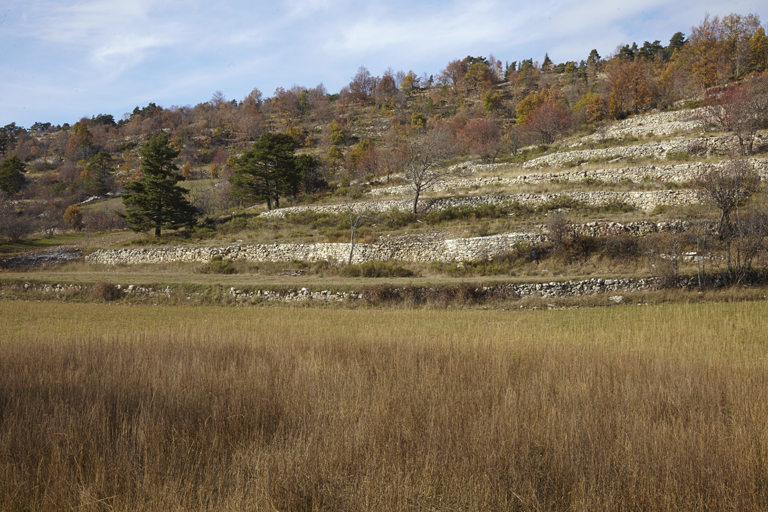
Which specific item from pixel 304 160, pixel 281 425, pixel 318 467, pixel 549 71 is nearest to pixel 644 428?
pixel 318 467

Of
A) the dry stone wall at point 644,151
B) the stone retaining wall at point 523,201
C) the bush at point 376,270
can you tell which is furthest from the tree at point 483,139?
the bush at point 376,270

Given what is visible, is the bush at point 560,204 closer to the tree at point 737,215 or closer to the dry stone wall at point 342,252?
the dry stone wall at point 342,252

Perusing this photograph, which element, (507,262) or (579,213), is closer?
(507,262)

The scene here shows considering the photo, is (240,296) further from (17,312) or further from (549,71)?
(549,71)

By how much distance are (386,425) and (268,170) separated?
2141 inches

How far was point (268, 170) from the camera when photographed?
56219 millimetres

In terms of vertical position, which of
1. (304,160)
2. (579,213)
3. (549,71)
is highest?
(549,71)

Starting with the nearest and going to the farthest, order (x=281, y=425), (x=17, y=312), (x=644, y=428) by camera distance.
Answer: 1. (x=644, y=428)
2. (x=281, y=425)
3. (x=17, y=312)

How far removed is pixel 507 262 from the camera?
28.2m

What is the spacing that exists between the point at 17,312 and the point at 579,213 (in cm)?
3545

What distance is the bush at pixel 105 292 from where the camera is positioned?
994 inches

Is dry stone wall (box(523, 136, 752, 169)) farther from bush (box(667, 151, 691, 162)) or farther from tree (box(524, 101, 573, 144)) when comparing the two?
tree (box(524, 101, 573, 144))

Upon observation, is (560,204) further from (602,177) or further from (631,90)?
(631,90)

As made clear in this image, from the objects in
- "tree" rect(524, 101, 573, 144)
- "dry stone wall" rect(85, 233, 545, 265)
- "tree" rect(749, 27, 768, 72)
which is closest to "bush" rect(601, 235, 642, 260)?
"dry stone wall" rect(85, 233, 545, 265)
